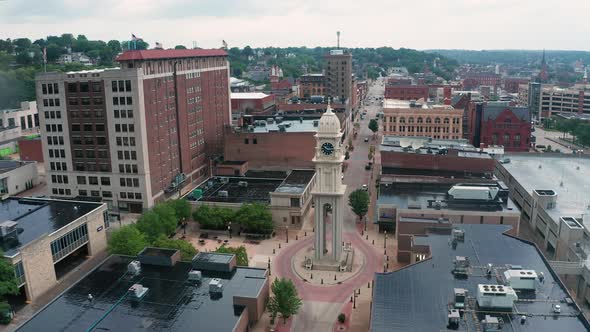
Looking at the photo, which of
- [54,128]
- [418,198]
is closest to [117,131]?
[54,128]

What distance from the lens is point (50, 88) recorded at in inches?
3974

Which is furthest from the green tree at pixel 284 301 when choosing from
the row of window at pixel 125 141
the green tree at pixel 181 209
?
the row of window at pixel 125 141

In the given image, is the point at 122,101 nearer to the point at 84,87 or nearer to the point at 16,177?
the point at 84,87

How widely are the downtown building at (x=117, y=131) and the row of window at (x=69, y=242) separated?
2329 cm

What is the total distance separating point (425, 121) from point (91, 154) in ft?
331

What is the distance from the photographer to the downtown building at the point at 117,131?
98500mm

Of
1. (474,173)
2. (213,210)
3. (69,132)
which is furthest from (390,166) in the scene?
(69,132)

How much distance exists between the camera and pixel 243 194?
103 metres

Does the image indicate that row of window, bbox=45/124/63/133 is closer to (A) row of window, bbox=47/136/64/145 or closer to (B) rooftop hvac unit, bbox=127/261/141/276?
(A) row of window, bbox=47/136/64/145

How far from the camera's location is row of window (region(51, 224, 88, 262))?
236 feet

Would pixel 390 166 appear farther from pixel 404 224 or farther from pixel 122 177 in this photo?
pixel 122 177

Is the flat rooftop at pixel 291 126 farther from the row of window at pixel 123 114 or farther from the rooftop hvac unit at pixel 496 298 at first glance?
the rooftop hvac unit at pixel 496 298

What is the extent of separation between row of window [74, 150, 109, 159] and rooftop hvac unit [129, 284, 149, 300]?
52.2 metres

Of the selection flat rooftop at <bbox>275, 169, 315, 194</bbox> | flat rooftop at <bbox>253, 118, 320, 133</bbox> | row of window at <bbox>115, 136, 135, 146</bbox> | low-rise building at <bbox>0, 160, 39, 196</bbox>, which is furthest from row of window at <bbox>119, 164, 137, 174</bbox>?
flat rooftop at <bbox>253, 118, 320, 133</bbox>
